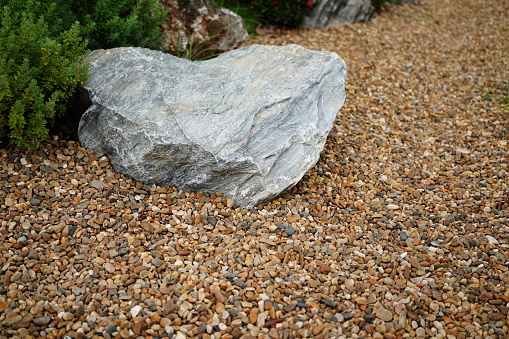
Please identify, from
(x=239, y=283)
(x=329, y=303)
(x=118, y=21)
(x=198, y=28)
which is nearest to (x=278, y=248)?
(x=239, y=283)

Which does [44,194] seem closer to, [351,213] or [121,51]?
[121,51]

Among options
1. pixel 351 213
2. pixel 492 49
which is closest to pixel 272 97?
pixel 351 213

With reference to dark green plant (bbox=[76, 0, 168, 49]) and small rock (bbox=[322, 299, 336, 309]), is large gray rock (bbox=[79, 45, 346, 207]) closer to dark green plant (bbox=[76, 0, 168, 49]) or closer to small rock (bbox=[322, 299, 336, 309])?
dark green plant (bbox=[76, 0, 168, 49])

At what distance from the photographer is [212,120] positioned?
3.21 m

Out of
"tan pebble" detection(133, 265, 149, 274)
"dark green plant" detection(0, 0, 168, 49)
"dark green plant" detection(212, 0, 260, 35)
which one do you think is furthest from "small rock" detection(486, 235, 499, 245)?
"dark green plant" detection(212, 0, 260, 35)

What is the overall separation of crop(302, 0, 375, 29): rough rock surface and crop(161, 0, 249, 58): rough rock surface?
68.5 inches

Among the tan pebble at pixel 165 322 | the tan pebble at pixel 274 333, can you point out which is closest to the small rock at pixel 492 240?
the tan pebble at pixel 274 333

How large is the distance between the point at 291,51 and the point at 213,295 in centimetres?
227

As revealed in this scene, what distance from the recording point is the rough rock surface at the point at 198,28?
475cm

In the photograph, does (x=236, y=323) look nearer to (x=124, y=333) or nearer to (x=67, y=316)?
(x=124, y=333)

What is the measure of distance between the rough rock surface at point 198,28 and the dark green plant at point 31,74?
153 centimetres

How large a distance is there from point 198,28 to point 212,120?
82.9 inches

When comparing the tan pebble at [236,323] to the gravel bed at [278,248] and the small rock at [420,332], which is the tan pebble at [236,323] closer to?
the gravel bed at [278,248]

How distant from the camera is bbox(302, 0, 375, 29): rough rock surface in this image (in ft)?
21.6
